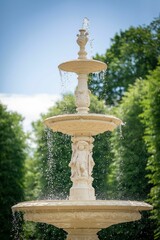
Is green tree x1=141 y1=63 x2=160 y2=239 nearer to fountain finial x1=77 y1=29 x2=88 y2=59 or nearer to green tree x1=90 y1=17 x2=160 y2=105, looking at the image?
fountain finial x1=77 y1=29 x2=88 y2=59

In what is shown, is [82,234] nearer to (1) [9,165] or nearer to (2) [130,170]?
(2) [130,170]

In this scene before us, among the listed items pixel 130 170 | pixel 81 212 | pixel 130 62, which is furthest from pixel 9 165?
pixel 81 212

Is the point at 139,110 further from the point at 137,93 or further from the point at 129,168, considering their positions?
the point at 129,168

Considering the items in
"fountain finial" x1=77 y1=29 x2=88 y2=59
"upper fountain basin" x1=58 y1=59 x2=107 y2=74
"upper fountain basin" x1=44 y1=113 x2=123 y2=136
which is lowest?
"upper fountain basin" x1=44 y1=113 x2=123 y2=136

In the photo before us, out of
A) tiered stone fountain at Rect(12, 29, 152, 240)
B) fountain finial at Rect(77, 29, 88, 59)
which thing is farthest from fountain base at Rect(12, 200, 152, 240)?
fountain finial at Rect(77, 29, 88, 59)

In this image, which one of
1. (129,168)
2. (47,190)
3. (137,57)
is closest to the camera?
(129,168)

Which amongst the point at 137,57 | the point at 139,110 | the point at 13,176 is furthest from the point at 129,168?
the point at 137,57

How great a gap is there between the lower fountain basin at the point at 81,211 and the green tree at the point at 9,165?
20.4 m

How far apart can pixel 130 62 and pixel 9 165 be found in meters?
14.5

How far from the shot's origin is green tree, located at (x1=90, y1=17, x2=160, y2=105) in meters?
45.1

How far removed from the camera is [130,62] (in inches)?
1837

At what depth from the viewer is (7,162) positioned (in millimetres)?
36031

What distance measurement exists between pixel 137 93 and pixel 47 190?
7.37 m

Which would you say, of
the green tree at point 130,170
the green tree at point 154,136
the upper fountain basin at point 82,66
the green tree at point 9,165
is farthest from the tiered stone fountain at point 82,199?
the green tree at point 9,165
